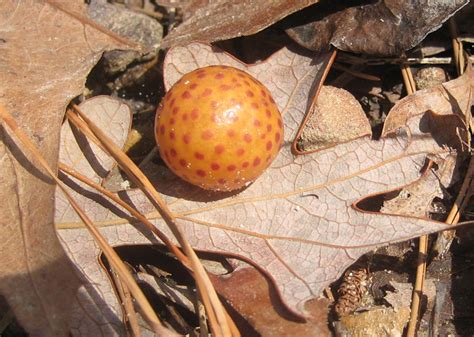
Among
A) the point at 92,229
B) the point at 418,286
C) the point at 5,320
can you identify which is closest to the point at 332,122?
the point at 418,286

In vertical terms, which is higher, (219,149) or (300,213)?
(219,149)

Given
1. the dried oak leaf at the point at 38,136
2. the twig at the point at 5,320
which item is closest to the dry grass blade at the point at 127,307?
the dried oak leaf at the point at 38,136

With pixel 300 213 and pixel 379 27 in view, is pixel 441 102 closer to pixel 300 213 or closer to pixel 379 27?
pixel 379 27

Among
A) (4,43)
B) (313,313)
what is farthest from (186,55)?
(313,313)

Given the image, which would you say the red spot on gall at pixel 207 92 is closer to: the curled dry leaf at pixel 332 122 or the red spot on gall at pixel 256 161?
the red spot on gall at pixel 256 161

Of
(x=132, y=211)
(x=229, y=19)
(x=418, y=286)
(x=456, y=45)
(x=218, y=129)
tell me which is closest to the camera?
(x=218, y=129)
